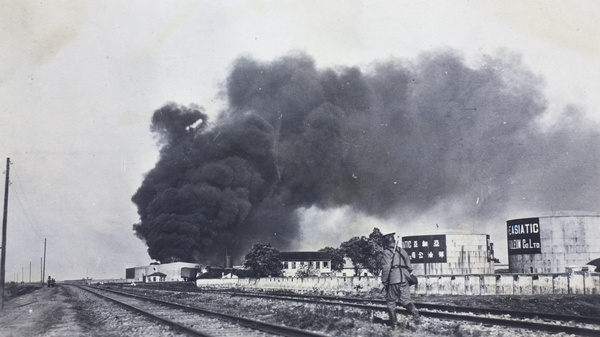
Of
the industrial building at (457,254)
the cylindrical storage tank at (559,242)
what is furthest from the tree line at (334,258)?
the cylindrical storage tank at (559,242)

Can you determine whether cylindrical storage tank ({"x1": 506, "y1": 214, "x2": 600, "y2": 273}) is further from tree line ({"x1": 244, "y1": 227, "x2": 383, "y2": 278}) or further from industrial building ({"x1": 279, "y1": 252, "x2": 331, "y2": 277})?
industrial building ({"x1": 279, "y1": 252, "x2": 331, "y2": 277})

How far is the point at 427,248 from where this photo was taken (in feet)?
241

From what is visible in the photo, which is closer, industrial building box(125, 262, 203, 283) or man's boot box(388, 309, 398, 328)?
man's boot box(388, 309, 398, 328)

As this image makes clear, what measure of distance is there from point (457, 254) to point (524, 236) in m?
10.9

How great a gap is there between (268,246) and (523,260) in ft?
100

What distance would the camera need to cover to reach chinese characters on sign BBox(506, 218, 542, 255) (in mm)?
60344

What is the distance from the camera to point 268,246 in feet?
232

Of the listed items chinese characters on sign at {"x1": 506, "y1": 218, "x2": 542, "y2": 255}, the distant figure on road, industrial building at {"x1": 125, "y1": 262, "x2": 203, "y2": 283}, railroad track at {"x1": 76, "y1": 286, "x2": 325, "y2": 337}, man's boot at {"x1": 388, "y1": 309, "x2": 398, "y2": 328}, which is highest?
chinese characters on sign at {"x1": 506, "y1": 218, "x2": 542, "y2": 255}

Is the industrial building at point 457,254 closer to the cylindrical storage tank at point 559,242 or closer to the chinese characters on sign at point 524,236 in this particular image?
the chinese characters on sign at point 524,236

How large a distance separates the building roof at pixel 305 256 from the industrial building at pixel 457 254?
2069cm

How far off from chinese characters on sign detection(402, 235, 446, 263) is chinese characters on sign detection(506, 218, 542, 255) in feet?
31.8

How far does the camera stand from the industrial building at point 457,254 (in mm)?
70875

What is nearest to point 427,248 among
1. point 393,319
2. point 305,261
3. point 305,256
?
point 305,261

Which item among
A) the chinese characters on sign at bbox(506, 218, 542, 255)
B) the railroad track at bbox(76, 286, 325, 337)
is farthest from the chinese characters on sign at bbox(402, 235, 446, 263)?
the railroad track at bbox(76, 286, 325, 337)
